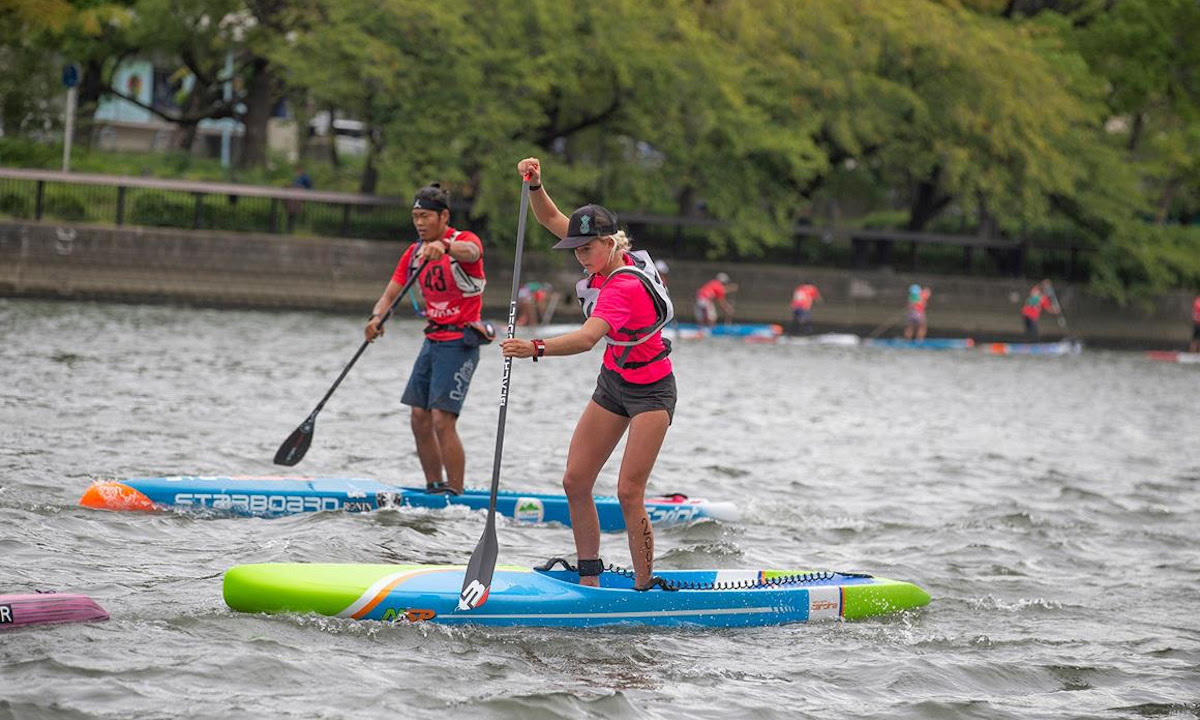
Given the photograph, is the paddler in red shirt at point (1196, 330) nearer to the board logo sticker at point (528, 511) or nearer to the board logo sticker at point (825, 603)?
the board logo sticker at point (528, 511)

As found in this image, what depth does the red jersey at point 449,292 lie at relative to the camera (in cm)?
1208

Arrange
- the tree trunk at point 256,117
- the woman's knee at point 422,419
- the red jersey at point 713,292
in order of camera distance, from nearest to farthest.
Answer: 1. the woman's knee at point 422,419
2. the red jersey at point 713,292
3. the tree trunk at point 256,117

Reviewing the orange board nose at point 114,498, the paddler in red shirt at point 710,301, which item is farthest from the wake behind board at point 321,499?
the paddler in red shirt at point 710,301

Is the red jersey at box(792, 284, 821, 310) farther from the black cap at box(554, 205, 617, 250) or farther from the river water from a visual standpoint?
the black cap at box(554, 205, 617, 250)

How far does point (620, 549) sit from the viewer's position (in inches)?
477

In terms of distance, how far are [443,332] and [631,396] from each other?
3562 millimetres

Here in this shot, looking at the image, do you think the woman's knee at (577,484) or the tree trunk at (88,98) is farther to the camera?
the tree trunk at (88,98)

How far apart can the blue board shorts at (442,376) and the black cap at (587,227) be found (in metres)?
3.54

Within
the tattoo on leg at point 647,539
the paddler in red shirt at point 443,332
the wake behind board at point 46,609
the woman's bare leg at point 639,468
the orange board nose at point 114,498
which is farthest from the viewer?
the paddler in red shirt at point 443,332

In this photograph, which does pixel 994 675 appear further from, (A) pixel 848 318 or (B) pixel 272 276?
(A) pixel 848 318

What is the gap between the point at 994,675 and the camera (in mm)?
8906

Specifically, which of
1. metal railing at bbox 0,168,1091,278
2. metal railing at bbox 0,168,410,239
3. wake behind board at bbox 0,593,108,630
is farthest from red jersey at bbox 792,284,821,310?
wake behind board at bbox 0,593,108,630

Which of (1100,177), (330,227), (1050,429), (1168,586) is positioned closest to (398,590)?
(1168,586)

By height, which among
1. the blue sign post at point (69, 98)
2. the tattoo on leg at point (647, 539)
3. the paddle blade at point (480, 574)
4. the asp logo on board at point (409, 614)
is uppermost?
the blue sign post at point (69, 98)
